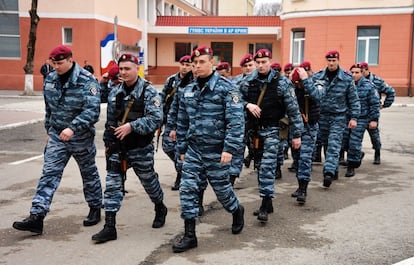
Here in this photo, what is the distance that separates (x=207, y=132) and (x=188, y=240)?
1034mm

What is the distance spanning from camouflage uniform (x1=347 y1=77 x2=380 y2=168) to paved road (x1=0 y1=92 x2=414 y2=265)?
0.36 metres

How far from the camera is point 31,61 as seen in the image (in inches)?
854

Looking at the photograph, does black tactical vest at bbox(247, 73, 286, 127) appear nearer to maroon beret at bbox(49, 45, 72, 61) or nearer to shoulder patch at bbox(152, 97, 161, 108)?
shoulder patch at bbox(152, 97, 161, 108)

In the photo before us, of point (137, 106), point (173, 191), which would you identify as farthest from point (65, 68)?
point (173, 191)

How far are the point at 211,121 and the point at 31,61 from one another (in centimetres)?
1905

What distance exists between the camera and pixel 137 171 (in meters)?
4.96

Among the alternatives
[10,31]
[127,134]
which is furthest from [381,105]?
[10,31]

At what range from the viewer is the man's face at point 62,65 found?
4.96m

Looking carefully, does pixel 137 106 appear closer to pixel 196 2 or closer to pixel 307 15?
pixel 307 15

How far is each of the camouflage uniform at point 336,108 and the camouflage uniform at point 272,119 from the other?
1434mm

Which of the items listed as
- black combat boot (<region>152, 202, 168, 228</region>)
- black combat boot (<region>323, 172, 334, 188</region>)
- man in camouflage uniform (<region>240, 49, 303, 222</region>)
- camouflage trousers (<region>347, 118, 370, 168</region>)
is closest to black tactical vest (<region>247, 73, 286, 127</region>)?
man in camouflage uniform (<region>240, 49, 303, 222</region>)

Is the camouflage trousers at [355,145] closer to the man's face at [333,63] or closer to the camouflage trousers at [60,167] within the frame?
the man's face at [333,63]

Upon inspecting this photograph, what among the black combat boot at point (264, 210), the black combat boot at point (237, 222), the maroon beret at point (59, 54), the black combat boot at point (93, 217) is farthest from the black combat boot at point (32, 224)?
the black combat boot at point (264, 210)

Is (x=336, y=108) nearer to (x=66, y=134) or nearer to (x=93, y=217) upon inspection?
(x=93, y=217)
